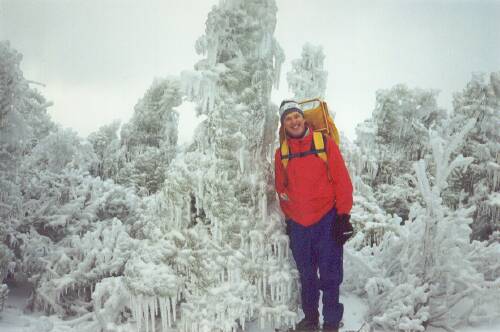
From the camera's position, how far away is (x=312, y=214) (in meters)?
4.05

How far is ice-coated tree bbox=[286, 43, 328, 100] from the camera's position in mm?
9773

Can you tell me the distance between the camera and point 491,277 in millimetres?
5191

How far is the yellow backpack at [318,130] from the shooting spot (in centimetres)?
401

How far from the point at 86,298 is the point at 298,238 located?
3267 millimetres

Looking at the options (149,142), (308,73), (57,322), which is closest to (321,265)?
(57,322)

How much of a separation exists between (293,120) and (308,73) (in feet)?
22.1

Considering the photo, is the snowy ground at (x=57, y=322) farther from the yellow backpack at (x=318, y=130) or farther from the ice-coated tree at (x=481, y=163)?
the ice-coated tree at (x=481, y=163)

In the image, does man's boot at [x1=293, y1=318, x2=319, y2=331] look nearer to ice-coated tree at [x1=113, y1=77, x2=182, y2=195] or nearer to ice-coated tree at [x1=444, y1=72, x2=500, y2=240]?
ice-coated tree at [x1=444, y1=72, x2=500, y2=240]

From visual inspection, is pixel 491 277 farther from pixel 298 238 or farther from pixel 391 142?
pixel 391 142

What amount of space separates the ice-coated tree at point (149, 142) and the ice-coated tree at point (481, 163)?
35.1 ft

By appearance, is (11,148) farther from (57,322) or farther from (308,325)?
(308,325)

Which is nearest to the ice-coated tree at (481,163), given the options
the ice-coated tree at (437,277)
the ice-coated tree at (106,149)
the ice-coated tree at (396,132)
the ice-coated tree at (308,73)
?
the ice-coated tree at (396,132)

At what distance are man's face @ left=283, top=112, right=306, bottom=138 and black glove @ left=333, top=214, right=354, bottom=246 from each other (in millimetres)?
926

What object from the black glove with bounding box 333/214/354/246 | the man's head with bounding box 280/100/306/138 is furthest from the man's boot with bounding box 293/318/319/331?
the man's head with bounding box 280/100/306/138
